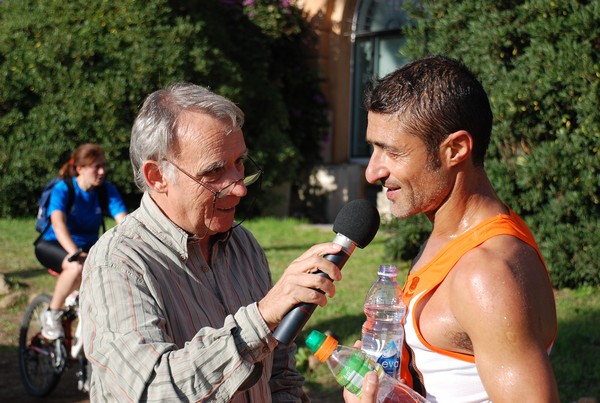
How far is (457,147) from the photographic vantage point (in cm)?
237

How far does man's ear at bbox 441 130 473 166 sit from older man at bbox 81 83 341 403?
1.49 feet

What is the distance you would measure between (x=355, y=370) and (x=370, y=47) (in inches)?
472

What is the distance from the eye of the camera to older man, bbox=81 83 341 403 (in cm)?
223

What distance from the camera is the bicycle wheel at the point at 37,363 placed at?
6.53m

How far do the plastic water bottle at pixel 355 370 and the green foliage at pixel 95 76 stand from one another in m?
9.47

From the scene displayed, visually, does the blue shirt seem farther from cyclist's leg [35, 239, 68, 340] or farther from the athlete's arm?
the athlete's arm

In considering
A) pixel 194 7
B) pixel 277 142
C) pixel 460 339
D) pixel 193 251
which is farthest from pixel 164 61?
pixel 460 339

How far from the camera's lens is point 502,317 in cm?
207

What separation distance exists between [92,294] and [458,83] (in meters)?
1.26

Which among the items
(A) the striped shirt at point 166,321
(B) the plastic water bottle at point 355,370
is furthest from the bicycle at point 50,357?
(B) the plastic water bottle at point 355,370

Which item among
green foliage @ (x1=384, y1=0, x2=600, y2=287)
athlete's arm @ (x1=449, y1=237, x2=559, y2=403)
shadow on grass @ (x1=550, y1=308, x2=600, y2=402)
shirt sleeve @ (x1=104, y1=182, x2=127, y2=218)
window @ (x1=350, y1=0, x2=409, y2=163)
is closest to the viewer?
athlete's arm @ (x1=449, y1=237, x2=559, y2=403)

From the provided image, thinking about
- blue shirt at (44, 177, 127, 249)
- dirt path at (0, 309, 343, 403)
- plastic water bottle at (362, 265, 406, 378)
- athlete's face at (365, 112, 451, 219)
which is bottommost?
dirt path at (0, 309, 343, 403)

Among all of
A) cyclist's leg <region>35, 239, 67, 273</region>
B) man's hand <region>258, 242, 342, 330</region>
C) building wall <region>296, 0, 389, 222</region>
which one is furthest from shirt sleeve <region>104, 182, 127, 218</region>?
building wall <region>296, 0, 389, 222</region>

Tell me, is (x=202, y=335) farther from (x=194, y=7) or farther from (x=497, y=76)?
(x=194, y=7)
